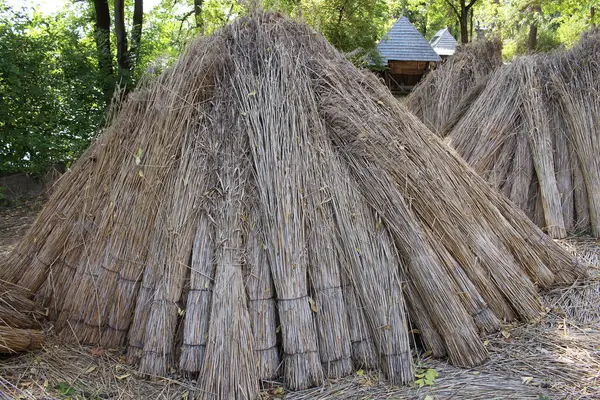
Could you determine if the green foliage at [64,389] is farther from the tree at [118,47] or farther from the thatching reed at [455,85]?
the tree at [118,47]

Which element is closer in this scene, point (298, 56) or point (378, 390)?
point (378, 390)

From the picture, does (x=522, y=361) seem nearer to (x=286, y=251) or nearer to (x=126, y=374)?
(x=286, y=251)

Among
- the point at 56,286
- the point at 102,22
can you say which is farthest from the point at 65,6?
the point at 56,286

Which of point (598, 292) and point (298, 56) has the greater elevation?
point (298, 56)

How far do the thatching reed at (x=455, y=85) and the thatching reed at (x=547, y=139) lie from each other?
0.80m

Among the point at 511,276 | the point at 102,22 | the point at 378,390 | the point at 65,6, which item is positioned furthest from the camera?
the point at 65,6

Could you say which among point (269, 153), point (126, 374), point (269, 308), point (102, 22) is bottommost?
point (126, 374)

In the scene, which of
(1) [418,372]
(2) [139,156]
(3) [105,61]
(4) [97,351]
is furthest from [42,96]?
(1) [418,372]

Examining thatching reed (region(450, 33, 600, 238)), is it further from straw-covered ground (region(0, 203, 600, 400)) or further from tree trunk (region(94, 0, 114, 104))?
tree trunk (region(94, 0, 114, 104))

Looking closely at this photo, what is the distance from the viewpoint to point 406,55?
17188 millimetres

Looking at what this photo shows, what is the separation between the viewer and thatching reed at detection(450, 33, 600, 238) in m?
4.73

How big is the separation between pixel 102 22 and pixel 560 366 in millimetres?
9658

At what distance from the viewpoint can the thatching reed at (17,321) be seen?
271 centimetres

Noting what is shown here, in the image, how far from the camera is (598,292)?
3.46 m
